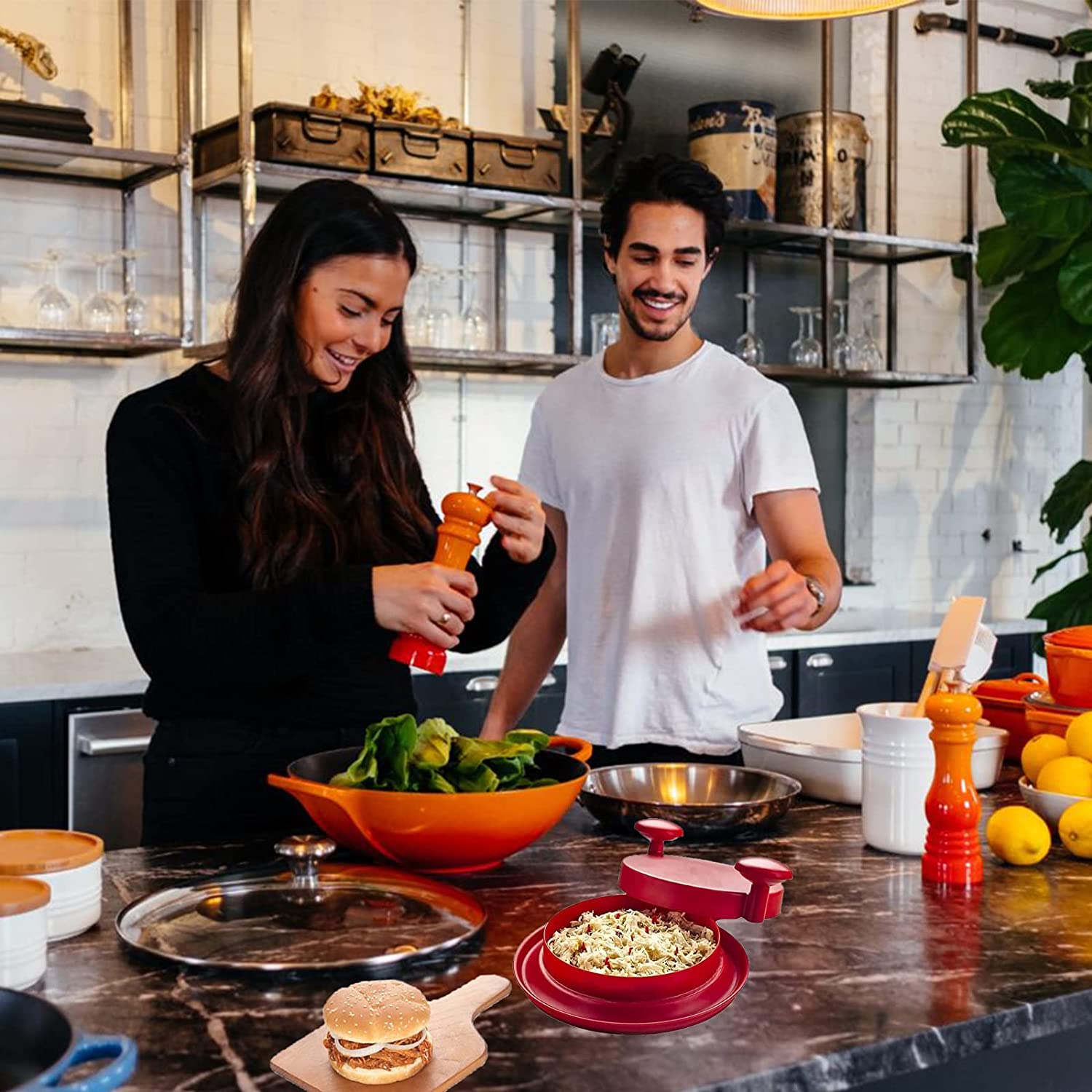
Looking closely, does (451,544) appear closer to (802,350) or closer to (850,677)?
(850,677)

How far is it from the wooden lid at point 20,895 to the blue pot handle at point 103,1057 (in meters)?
0.33

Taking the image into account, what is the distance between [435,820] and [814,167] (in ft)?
12.7

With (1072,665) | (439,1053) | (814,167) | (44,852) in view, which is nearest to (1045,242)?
(814,167)

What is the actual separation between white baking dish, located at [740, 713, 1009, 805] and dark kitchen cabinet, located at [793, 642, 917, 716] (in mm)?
2415

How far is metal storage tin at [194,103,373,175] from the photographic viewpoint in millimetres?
4078

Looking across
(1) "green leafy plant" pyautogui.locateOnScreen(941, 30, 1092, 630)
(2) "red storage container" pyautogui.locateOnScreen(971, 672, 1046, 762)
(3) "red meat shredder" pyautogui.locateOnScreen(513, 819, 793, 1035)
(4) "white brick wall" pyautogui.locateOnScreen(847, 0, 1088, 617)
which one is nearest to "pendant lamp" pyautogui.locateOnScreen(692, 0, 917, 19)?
(2) "red storage container" pyautogui.locateOnScreen(971, 672, 1046, 762)

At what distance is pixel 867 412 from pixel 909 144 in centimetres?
104

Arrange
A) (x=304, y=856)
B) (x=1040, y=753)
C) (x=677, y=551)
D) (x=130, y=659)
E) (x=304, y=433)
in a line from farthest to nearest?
(x=130, y=659) → (x=677, y=551) → (x=304, y=433) → (x=1040, y=753) → (x=304, y=856)

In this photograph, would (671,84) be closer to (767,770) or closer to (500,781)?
(767,770)

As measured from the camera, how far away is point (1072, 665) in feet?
7.47

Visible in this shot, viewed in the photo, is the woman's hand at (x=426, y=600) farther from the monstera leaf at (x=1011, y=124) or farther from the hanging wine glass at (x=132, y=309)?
the monstera leaf at (x=1011, y=124)

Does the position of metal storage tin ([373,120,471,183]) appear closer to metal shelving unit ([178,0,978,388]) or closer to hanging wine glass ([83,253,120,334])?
metal shelving unit ([178,0,978,388])

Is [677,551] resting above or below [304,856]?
above

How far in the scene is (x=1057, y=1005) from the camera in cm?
141
